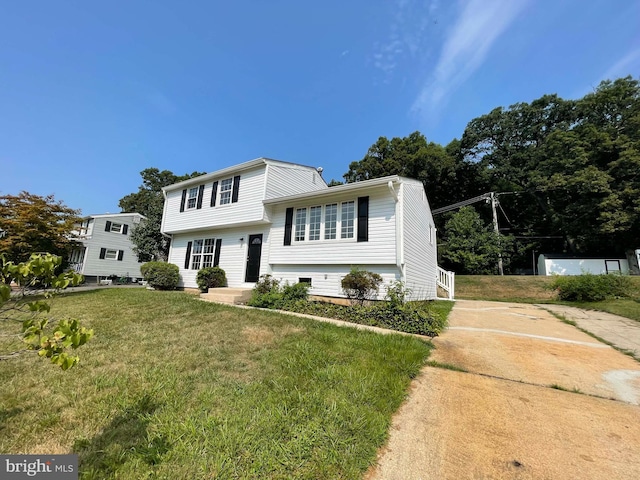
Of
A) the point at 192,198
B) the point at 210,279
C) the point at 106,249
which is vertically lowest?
the point at 210,279

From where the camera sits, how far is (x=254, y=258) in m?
11.3

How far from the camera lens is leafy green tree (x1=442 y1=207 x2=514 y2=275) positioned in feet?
66.3

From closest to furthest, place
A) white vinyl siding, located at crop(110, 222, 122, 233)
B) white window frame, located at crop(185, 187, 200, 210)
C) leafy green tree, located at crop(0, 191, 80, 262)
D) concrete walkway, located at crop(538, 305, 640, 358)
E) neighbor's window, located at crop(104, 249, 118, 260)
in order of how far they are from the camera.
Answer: concrete walkway, located at crop(538, 305, 640, 358) < leafy green tree, located at crop(0, 191, 80, 262) < white window frame, located at crop(185, 187, 200, 210) < neighbor's window, located at crop(104, 249, 118, 260) < white vinyl siding, located at crop(110, 222, 122, 233)

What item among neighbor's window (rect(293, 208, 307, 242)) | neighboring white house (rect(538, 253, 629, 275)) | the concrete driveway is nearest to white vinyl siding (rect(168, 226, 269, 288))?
neighbor's window (rect(293, 208, 307, 242))

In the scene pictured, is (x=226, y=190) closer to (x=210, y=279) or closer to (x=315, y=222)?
(x=210, y=279)

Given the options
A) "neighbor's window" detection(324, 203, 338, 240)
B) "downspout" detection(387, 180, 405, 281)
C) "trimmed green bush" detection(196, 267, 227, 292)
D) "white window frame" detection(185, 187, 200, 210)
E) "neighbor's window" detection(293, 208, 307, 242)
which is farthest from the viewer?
A: "white window frame" detection(185, 187, 200, 210)

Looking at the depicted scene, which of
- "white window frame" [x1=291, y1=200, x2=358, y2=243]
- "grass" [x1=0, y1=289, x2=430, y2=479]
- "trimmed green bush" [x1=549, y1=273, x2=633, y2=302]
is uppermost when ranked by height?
"white window frame" [x1=291, y1=200, x2=358, y2=243]

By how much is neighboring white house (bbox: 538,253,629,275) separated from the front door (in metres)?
23.5

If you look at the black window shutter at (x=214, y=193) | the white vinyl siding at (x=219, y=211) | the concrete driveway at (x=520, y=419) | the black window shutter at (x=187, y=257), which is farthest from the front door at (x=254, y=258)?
the concrete driveway at (x=520, y=419)

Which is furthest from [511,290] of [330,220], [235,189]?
[235,189]

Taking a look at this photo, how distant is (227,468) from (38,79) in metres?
12.7

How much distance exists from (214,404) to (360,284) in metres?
5.70

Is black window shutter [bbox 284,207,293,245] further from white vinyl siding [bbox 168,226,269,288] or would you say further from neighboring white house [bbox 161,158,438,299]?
white vinyl siding [bbox 168,226,269,288]

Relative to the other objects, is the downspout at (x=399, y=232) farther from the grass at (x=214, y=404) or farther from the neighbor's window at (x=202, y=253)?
the neighbor's window at (x=202, y=253)
